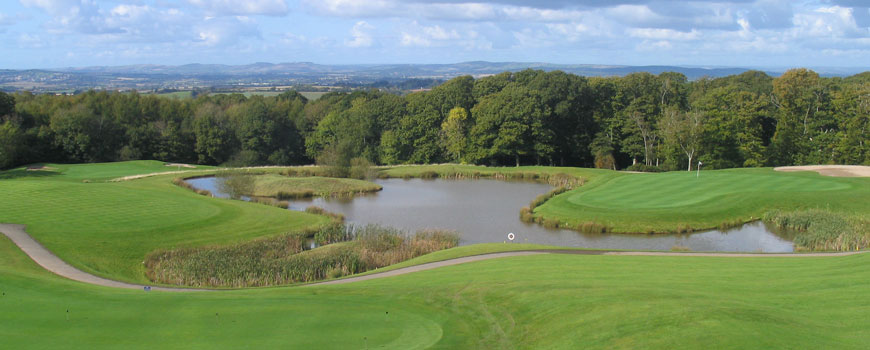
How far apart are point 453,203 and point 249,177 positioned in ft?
54.7

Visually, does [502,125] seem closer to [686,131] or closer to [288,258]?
[686,131]

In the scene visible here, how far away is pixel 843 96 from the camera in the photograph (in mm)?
61781

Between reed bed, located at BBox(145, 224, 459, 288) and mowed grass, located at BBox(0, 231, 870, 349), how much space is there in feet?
16.7

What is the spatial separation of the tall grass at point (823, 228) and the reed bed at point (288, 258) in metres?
16.7

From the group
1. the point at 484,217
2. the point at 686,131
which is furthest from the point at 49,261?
the point at 686,131

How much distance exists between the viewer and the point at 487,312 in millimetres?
16172

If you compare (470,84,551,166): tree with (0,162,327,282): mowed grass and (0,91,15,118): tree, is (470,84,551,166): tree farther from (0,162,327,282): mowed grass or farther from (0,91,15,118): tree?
(0,91,15,118): tree

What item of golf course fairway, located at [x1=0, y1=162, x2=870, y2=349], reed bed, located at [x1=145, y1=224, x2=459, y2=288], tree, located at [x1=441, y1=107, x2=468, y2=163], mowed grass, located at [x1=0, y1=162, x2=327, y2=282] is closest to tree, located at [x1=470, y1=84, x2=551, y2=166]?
tree, located at [x1=441, y1=107, x2=468, y2=163]

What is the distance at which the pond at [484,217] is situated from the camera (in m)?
31.9

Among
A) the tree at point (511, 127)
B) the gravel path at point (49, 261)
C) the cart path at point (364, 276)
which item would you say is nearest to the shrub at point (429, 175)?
the tree at point (511, 127)

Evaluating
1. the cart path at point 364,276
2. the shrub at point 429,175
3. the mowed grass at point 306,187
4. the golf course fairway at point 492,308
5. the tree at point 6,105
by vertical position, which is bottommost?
the shrub at point 429,175

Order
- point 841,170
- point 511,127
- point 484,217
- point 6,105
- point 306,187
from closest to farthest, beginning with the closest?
point 484,217
point 841,170
point 306,187
point 511,127
point 6,105

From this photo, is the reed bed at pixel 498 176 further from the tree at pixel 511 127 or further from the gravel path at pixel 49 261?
the gravel path at pixel 49 261

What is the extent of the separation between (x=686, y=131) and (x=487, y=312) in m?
50.0
